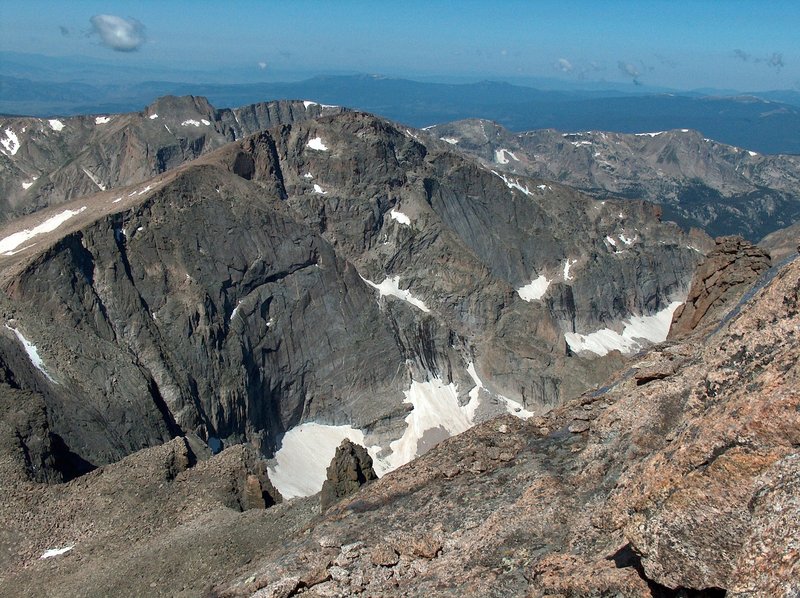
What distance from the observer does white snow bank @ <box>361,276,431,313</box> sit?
142 m

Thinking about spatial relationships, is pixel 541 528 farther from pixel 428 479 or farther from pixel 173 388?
pixel 173 388

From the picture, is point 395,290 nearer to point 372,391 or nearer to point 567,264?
point 372,391

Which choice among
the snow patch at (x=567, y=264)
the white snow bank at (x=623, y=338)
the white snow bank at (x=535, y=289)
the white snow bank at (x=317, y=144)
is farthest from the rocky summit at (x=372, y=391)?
the white snow bank at (x=317, y=144)

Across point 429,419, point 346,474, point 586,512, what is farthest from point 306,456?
point 586,512

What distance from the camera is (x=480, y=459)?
20359 mm

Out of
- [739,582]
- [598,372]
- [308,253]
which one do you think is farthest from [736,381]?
[308,253]

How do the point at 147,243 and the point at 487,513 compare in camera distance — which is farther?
the point at 147,243

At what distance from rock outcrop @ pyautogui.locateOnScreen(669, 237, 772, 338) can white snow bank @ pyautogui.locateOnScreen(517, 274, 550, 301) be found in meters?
128

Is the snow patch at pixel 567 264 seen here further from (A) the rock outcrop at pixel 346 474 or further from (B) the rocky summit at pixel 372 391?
(A) the rock outcrop at pixel 346 474

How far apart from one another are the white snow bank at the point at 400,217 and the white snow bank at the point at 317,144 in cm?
1953

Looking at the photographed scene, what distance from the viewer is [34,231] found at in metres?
103

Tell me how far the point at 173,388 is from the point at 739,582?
92.6m

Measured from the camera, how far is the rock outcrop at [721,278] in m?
38.2

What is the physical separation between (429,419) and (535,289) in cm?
6740
